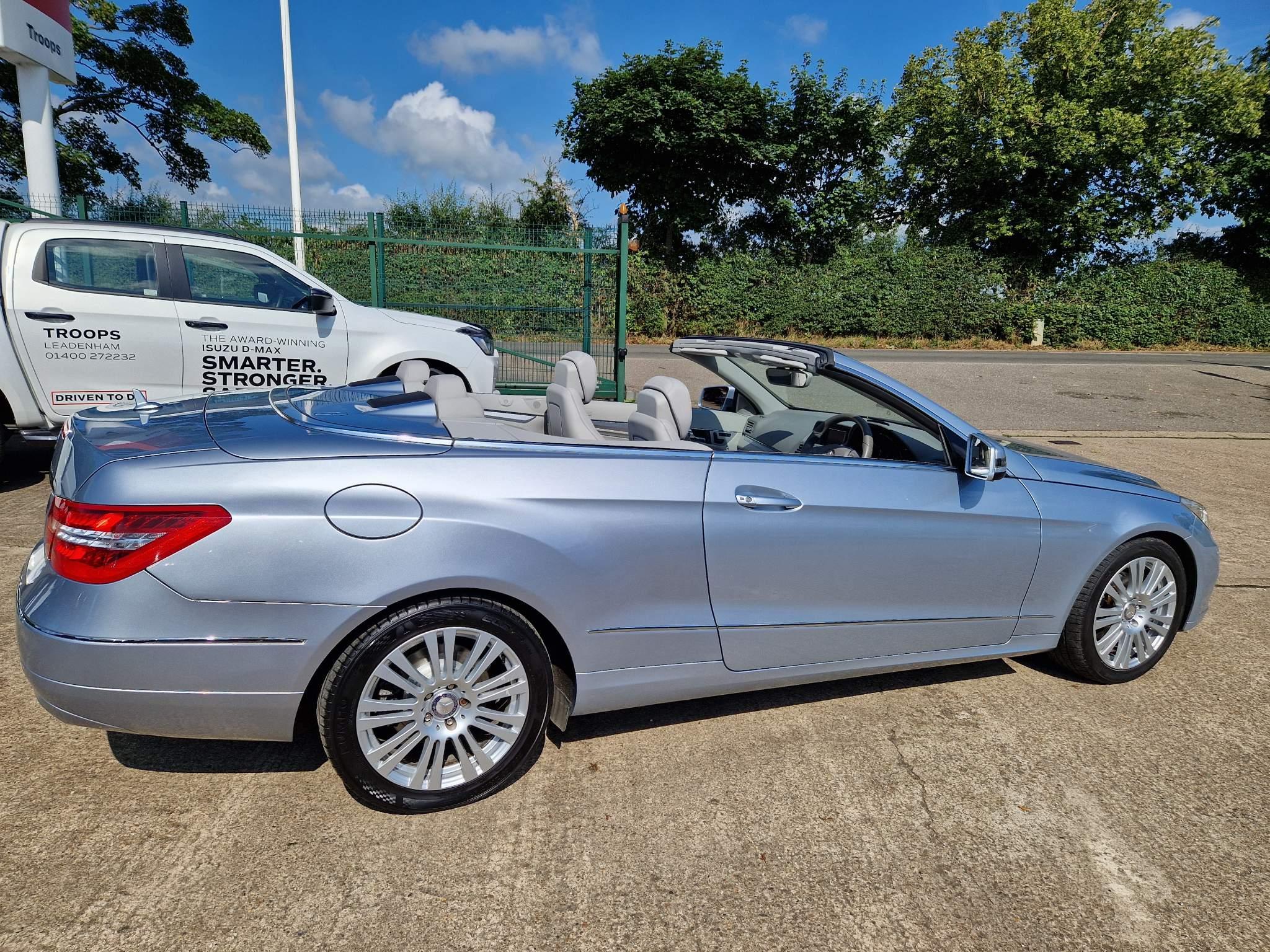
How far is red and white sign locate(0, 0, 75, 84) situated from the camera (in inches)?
405

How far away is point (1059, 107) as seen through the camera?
27891 millimetres

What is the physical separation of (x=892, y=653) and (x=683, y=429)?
119cm

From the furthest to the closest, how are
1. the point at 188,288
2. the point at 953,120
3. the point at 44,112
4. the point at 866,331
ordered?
the point at 953,120 < the point at 866,331 < the point at 44,112 < the point at 188,288

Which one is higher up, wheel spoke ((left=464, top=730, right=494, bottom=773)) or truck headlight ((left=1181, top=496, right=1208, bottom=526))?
truck headlight ((left=1181, top=496, right=1208, bottom=526))

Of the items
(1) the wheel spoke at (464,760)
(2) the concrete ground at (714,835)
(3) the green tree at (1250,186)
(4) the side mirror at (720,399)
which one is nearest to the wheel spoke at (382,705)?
(1) the wheel spoke at (464,760)

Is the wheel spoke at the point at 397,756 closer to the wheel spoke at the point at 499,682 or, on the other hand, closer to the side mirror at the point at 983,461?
the wheel spoke at the point at 499,682

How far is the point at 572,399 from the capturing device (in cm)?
304

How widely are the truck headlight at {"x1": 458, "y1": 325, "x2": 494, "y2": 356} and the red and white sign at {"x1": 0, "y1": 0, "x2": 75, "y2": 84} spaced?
26.0 feet

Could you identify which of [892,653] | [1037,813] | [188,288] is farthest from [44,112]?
[1037,813]

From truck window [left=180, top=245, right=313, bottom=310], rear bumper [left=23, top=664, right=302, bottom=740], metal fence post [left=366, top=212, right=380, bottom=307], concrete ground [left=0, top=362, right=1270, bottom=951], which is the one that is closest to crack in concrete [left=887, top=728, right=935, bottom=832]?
concrete ground [left=0, top=362, right=1270, bottom=951]

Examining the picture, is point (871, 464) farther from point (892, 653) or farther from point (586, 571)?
point (586, 571)

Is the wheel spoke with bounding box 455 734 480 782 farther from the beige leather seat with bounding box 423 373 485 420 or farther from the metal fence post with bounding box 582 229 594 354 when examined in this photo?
the metal fence post with bounding box 582 229 594 354

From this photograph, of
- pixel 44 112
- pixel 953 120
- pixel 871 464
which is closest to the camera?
pixel 871 464

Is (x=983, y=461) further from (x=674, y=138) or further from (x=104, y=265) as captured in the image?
(x=674, y=138)
